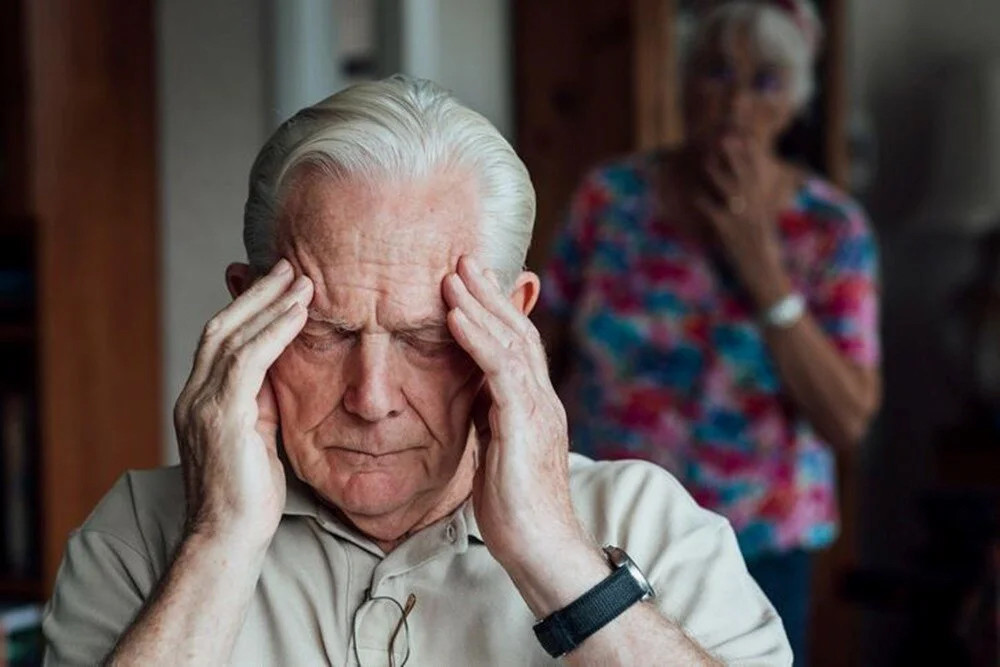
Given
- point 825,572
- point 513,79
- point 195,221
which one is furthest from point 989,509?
point 195,221

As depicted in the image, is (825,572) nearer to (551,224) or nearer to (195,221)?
(551,224)

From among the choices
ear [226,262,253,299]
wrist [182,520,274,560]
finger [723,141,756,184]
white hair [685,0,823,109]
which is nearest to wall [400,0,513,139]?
white hair [685,0,823,109]

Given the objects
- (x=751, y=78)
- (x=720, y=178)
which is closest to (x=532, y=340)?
(x=720, y=178)

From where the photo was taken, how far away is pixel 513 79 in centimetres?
372

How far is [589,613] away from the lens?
127 cm

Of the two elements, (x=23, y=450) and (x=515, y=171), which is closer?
(x=515, y=171)

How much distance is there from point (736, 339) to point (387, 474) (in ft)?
3.24

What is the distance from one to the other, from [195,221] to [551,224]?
92 cm

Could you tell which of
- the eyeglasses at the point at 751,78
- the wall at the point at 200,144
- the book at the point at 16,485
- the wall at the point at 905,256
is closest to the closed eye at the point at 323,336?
the eyeglasses at the point at 751,78

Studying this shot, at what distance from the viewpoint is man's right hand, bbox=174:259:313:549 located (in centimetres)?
130

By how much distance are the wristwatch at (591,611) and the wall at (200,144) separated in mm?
1751

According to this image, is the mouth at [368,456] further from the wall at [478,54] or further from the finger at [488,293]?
the wall at [478,54]

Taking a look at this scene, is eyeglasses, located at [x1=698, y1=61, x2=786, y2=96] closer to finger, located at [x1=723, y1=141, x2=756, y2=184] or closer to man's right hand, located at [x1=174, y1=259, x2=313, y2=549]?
finger, located at [x1=723, y1=141, x2=756, y2=184]

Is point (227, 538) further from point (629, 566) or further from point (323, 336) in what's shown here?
point (629, 566)
